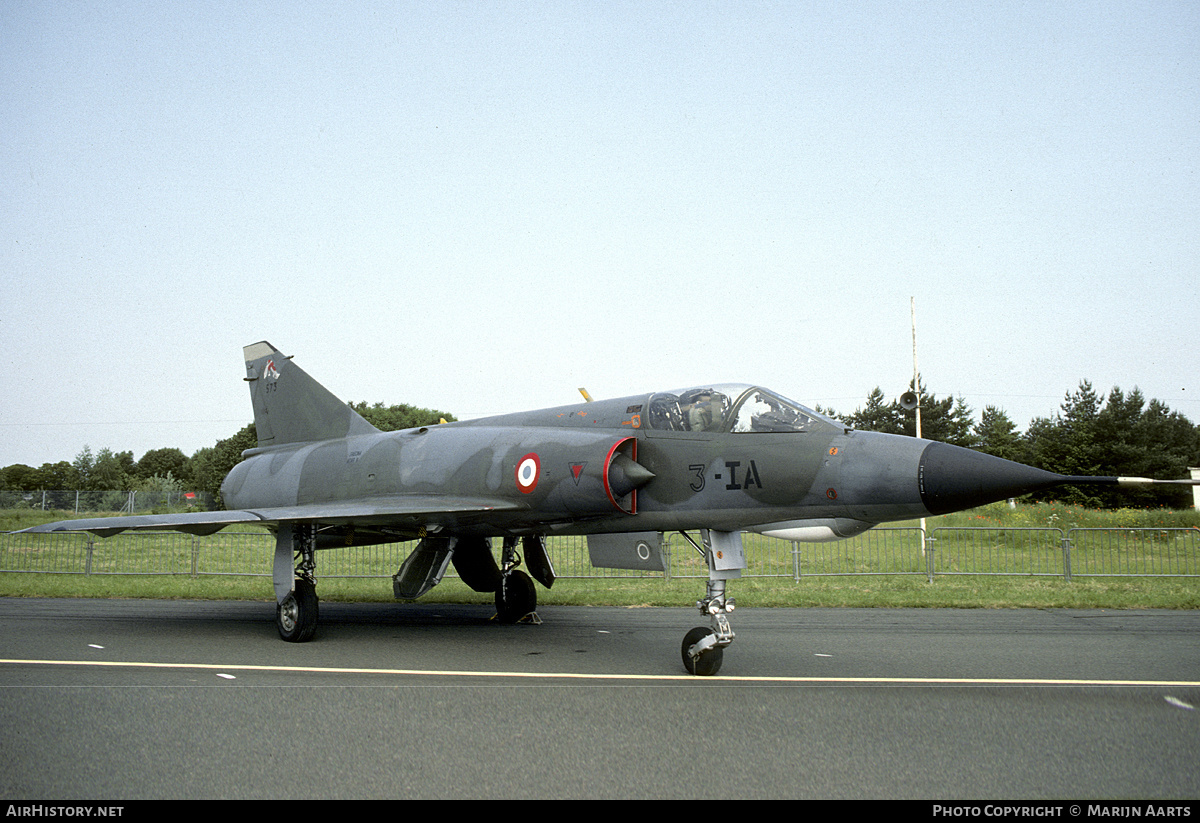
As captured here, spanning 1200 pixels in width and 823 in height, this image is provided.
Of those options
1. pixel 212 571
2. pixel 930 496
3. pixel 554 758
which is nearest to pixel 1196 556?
pixel 930 496

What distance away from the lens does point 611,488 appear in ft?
25.9

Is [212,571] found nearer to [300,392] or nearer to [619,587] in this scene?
[300,392]

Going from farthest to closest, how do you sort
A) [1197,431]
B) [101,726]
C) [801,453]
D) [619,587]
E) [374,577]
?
[1197,431], [374,577], [619,587], [801,453], [101,726]

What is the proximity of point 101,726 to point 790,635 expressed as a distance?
6752mm

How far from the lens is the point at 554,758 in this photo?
4.39m

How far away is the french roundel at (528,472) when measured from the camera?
864cm

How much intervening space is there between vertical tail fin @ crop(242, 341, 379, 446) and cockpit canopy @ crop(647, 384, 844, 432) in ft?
18.7

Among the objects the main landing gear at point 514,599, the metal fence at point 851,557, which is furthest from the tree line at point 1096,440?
the main landing gear at point 514,599

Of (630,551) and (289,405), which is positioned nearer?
(630,551)

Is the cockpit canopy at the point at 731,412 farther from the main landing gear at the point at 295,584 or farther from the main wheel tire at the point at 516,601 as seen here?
the main landing gear at the point at 295,584

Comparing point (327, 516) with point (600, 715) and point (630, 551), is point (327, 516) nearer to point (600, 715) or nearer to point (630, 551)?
point (630, 551)

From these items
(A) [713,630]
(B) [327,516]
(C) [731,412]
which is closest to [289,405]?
(B) [327,516]

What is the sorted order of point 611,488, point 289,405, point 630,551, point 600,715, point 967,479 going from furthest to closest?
1. point 289,405
2. point 630,551
3. point 611,488
4. point 967,479
5. point 600,715

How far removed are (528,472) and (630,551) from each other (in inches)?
52.3
